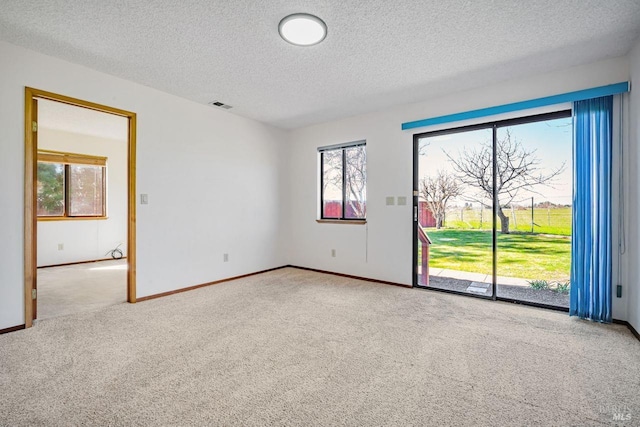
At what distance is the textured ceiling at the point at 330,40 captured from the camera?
2111 millimetres

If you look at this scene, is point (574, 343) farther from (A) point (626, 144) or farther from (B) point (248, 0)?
(B) point (248, 0)

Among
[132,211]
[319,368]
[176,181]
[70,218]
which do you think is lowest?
[319,368]

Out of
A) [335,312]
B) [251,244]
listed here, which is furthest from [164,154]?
[335,312]

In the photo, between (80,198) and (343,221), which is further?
(80,198)

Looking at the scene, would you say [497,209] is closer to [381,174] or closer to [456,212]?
[456,212]

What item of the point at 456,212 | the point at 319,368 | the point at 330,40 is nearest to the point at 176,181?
the point at 330,40

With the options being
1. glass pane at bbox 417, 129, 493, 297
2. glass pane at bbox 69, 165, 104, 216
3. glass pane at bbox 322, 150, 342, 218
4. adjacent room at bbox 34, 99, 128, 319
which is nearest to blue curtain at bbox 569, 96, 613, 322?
glass pane at bbox 417, 129, 493, 297

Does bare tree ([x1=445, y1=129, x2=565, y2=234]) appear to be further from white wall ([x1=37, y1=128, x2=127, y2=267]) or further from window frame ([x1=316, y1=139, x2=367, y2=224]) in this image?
white wall ([x1=37, y1=128, x2=127, y2=267])

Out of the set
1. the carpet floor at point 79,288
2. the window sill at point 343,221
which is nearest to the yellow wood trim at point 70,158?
the carpet floor at point 79,288

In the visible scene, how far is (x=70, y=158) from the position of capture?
5.86 meters

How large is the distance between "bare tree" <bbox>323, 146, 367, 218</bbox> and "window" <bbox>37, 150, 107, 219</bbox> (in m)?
4.93

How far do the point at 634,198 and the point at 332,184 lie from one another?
11.7 feet

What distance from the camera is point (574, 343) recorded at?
2354 millimetres

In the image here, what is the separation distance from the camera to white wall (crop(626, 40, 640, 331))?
8.25 ft
